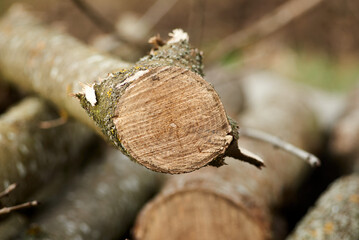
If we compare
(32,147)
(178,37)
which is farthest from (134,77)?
(32,147)

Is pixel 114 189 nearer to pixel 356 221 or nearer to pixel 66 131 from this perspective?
pixel 66 131

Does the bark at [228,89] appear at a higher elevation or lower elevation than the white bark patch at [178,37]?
lower

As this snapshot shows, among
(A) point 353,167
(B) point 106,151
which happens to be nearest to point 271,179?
(A) point 353,167

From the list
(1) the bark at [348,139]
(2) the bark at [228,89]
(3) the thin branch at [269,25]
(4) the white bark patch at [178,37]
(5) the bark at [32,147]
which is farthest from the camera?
(2) the bark at [228,89]

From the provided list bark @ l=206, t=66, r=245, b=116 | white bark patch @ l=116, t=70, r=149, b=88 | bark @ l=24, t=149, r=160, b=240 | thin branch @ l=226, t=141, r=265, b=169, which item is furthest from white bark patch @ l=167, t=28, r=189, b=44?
bark @ l=206, t=66, r=245, b=116

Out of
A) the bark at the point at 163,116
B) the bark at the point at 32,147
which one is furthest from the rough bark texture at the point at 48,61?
the bark at the point at 163,116

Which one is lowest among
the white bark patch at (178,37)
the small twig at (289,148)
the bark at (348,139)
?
the bark at (348,139)

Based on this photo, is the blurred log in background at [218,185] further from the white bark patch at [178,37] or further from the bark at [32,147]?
the white bark patch at [178,37]

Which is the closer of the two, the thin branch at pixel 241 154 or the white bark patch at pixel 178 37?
the thin branch at pixel 241 154
